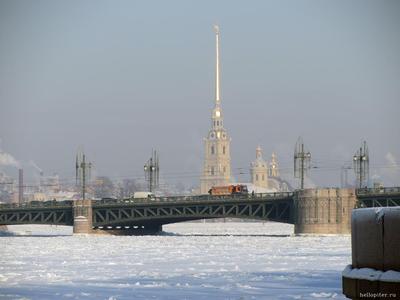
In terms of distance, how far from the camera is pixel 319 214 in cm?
11531

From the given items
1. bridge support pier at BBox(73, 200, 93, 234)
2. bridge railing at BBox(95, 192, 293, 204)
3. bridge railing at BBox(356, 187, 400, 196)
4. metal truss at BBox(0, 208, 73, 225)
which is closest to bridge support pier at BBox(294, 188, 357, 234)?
bridge railing at BBox(356, 187, 400, 196)

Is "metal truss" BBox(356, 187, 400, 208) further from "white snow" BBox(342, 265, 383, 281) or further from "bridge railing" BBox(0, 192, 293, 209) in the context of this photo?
"white snow" BBox(342, 265, 383, 281)

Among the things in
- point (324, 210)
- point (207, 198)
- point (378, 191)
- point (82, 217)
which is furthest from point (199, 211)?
point (378, 191)

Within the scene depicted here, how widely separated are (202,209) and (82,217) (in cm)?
1652

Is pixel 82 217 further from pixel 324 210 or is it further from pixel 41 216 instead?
pixel 324 210

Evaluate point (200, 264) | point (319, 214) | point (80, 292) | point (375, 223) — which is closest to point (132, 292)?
point (80, 292)

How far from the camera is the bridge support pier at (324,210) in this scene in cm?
11462

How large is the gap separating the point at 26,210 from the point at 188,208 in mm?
23381

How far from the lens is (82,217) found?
127 meters

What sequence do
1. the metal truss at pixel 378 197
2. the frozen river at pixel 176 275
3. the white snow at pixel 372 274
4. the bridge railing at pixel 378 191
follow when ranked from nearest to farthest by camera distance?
1. the white snow at pixel 372 274
2. the frozen river at pixel 176 275
3. the metal truss at pixel 378 197
4. the bridge railing at pixel 378 191

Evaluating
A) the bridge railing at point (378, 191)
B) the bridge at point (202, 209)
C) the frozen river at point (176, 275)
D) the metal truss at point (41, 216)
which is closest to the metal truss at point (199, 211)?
the bridge at point (202, 209)

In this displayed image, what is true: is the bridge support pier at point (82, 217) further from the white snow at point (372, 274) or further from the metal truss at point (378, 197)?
the white snow at point (372, 274)

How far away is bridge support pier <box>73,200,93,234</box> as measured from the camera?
126 metres

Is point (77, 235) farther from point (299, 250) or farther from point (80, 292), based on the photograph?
point (80, 292)
